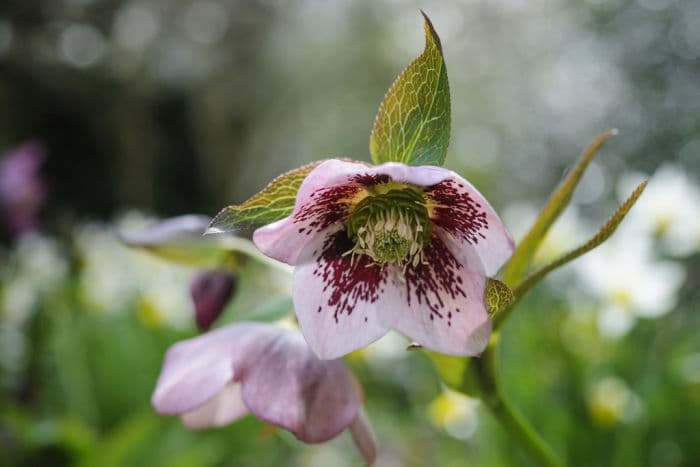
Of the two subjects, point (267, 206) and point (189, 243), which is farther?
point (189, 243)

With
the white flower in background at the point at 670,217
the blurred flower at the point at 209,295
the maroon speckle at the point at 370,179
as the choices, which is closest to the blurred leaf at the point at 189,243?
the blurred flower at the point at 209,295

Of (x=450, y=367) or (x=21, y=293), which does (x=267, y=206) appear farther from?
(x=21, y=293)

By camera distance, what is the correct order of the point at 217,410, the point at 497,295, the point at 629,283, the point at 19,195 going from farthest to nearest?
the point at 19,195
the point at 629,283
the point at 217,410
the point at 497,295

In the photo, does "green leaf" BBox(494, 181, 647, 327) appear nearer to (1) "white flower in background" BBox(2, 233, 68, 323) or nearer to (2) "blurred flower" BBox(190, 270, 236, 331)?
(2) "blurred flower" BBox(190, 270, 236, 331)

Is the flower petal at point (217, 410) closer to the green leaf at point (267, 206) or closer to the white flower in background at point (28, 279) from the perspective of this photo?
the green leaf at point (267, 206)

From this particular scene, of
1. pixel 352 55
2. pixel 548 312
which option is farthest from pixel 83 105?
pixel 548 312

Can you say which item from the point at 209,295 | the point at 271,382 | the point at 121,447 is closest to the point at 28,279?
the point at 121,447

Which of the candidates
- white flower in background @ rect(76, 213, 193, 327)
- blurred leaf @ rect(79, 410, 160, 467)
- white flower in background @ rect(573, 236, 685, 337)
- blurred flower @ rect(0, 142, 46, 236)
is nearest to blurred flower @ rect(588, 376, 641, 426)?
white flower in background @ rect(573, 236, 685, 337)

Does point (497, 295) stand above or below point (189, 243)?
above
